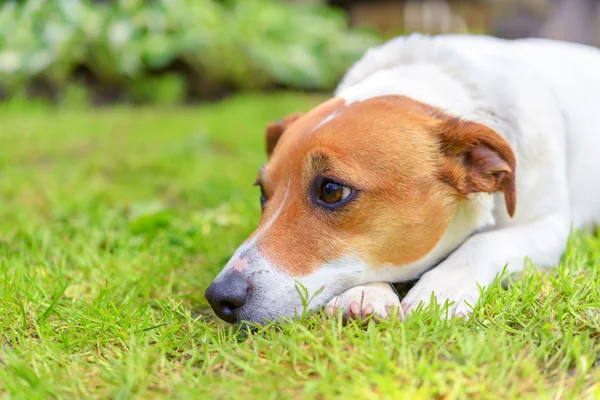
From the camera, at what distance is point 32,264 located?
3.17m

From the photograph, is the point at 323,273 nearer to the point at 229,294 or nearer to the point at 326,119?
the point at 229,294

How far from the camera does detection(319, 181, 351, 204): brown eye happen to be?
2570 mm

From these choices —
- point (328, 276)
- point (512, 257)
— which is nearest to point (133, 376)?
point (328, 276)

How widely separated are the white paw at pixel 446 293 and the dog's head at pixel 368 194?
144mm

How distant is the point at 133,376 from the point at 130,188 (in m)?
3.19

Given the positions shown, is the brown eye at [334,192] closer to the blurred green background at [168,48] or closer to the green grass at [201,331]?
the green grass at [201,331]

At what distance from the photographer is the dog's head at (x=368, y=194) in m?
2.51

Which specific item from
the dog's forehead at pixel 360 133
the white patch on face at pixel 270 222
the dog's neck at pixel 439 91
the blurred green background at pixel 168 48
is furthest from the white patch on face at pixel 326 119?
the blurred green background at pixel 168 48

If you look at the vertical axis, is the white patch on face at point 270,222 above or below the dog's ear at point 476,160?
below

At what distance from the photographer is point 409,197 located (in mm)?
2621

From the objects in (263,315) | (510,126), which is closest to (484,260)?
(510,126)

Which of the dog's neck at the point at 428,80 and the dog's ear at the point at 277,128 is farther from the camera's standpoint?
the dog's ear at the point at 277,128

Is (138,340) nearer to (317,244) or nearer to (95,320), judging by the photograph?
(95,320)

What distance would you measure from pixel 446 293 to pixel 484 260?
29 cm
